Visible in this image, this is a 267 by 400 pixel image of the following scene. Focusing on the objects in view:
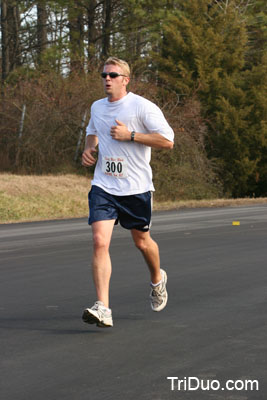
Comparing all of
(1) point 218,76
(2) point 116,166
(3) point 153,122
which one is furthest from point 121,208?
(1) point 218,76

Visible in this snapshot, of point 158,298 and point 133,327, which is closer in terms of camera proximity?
point 133,327

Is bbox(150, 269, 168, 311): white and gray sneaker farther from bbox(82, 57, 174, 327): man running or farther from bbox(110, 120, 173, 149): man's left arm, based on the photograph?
bbox(110, 120, 173, 149): man's left arm

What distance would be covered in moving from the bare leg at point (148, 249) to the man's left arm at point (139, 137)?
2.59 feet

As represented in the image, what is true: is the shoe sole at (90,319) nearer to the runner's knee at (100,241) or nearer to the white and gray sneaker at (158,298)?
the runner's knee at (100,241)

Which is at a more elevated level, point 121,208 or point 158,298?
point 121,208

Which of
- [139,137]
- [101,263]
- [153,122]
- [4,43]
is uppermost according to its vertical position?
[4,43]

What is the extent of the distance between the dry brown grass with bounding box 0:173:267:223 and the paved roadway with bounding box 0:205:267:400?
863 centimetres

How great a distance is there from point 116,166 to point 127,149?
173mm

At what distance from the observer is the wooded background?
3178 cm

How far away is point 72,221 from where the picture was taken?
65.2 feet

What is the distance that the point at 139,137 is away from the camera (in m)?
7.10

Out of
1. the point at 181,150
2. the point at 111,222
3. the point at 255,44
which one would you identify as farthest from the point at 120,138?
the point at 255,44

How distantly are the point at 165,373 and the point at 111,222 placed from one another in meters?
1.96

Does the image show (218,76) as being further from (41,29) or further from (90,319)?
(90,319)
